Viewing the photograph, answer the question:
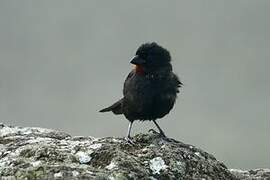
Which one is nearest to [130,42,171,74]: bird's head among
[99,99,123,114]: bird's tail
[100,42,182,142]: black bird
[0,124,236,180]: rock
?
[100,42,182,142]: black bird

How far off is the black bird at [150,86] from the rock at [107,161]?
1733 millimetres

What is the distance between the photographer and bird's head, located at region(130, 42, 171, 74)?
7.62 m

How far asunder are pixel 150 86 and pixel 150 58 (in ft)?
1.60

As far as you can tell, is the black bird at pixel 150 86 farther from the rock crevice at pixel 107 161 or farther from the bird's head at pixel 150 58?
the rock crevice at pixel 107 161

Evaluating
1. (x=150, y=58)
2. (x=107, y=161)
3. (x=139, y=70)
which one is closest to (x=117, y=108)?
(x=139, y=70)

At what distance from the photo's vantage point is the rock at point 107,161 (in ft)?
14.5

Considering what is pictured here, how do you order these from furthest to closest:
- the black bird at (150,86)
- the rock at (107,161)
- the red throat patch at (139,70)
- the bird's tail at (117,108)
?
1. the bird's tail at (117,108)
2. the red throat patch at (139,70)
3. the black bird at (150,86)
4. the rock at (107,161)

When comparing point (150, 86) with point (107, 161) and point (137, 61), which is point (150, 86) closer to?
point (137, 61)

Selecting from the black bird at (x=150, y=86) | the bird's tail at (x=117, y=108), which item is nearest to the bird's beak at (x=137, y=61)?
the black bird at (x=150, y=86)

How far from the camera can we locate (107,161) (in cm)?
473

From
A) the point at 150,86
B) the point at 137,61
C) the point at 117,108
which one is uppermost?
the point at 137,61

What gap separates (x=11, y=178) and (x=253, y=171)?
2.88 metres

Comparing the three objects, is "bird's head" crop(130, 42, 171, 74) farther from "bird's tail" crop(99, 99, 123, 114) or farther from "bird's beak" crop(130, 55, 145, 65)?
"bird's tail" crop(99, 99, 123, 114)

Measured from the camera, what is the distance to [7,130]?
653 cm
